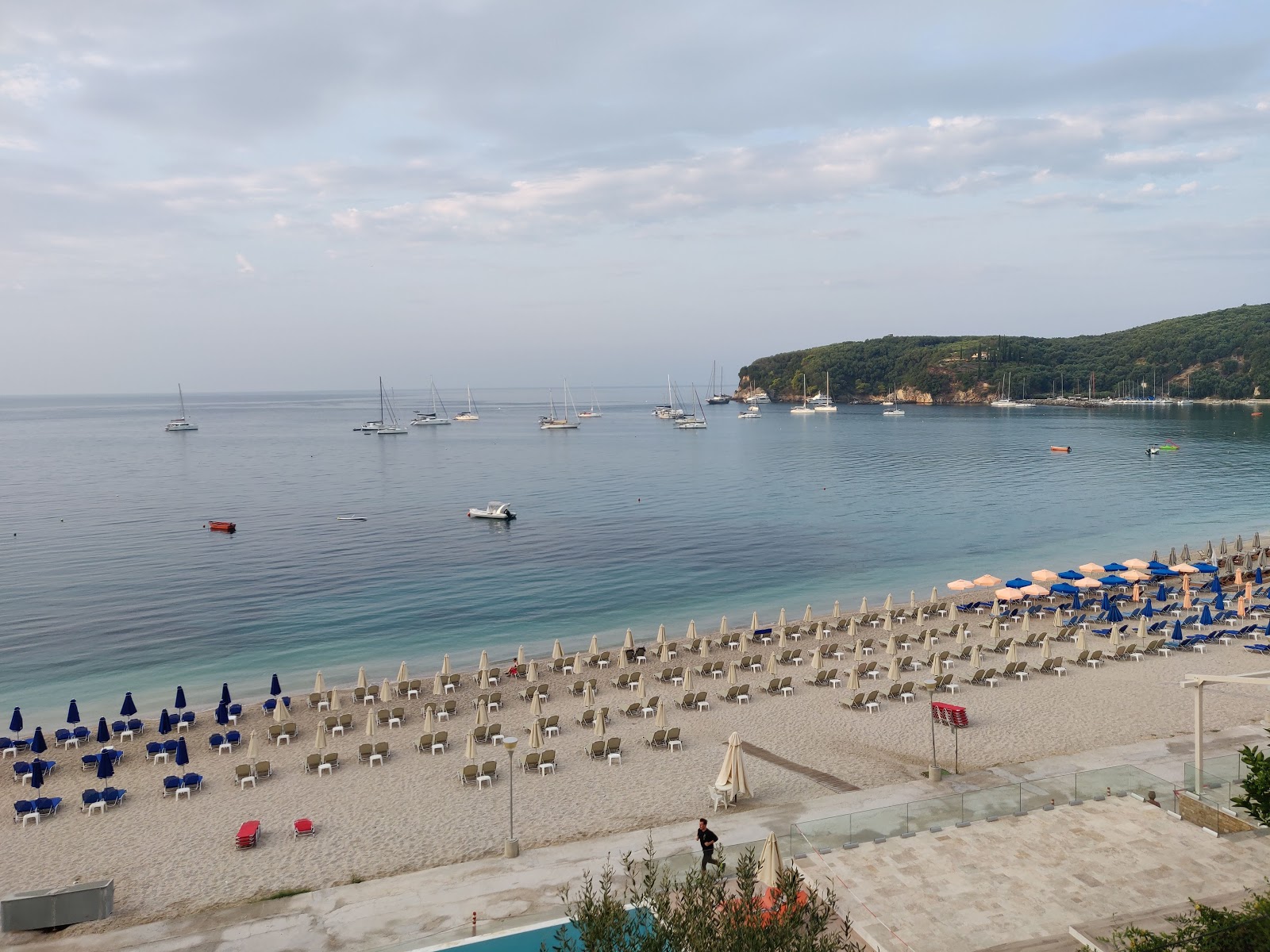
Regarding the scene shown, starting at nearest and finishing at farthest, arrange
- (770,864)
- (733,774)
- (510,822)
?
(770,864), (510,822), (733,774)

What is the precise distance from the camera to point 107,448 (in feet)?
450

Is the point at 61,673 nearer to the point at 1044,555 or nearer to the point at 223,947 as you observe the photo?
the point at 223,947

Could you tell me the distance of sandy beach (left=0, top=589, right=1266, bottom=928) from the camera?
628 inches

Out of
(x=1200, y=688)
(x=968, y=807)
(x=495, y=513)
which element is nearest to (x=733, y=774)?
(x=968, y=807)

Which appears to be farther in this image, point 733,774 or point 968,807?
point 733,774

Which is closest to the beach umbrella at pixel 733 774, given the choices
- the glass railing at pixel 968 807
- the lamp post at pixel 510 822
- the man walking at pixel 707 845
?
the glass railing at pixel 968 807

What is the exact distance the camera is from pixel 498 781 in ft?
63.6

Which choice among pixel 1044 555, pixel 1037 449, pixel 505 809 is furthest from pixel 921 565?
pixel 1037 449

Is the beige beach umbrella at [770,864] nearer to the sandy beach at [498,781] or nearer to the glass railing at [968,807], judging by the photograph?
the glass railing at [968,807]

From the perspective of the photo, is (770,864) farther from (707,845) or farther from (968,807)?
(968,807)

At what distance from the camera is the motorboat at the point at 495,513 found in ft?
211

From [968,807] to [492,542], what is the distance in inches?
1742

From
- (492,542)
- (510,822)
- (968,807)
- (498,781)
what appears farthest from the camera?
(492,542)

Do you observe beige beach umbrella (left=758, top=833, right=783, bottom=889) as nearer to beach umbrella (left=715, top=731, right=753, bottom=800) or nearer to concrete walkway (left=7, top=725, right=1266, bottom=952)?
concrete walkway (left=7, top=725, right=1266, bottom=952)
